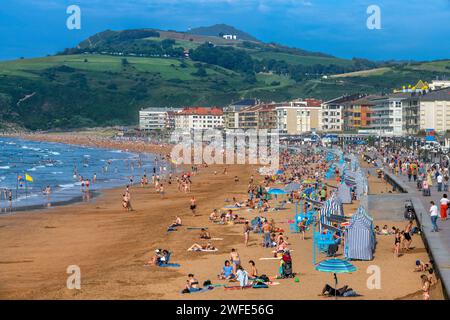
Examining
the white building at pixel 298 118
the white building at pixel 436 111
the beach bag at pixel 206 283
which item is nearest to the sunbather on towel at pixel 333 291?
the beach bag at pixel 206 283

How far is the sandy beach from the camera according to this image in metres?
18.9

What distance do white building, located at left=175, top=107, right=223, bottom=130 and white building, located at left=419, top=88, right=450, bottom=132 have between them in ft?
283

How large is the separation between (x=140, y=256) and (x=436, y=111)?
73.1m

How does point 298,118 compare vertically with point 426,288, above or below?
above

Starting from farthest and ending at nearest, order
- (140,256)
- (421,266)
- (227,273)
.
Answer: (140,256)
(227,273)
(421,266)

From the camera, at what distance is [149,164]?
82625 mm

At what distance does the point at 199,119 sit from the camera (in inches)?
7003

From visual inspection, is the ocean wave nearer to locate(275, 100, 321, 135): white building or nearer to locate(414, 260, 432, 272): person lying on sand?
locate(414, 260, 432, 272): person lying on sand

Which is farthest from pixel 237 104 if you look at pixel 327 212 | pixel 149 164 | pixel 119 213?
pixel 327 212

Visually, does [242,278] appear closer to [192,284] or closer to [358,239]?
[192,284]

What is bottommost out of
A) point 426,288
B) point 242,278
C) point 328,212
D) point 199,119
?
point 242,278

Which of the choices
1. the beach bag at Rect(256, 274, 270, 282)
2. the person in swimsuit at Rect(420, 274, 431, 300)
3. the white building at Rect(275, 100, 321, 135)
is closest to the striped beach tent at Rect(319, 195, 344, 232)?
the beach bag at Rect(256, 274, 270, 282)

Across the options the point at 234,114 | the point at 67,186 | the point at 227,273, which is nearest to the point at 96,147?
the point at 234,114

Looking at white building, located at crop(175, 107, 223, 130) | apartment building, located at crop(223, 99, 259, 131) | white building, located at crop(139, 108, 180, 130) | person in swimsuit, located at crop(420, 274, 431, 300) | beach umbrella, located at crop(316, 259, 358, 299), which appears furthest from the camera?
white building, located at crop(139, 108, 180, 130)
